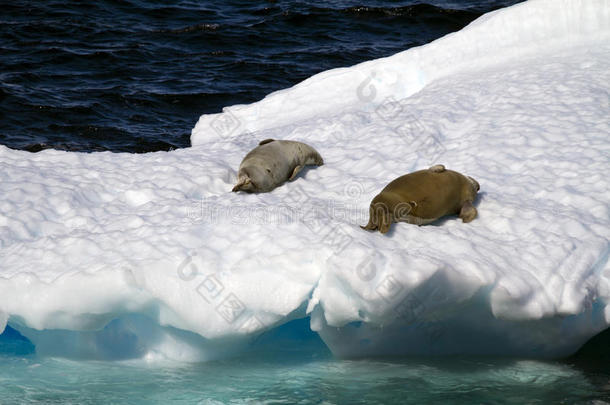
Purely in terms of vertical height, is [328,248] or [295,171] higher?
[295,171]

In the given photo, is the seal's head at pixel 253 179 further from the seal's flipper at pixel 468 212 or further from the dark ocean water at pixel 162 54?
the dark ocean water at pixel 162 54

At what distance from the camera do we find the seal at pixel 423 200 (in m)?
3.87

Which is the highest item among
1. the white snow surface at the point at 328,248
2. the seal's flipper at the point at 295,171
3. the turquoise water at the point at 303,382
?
the seal's flipper at the point at 295,171

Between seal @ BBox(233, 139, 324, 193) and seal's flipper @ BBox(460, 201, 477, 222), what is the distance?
3.72 feet

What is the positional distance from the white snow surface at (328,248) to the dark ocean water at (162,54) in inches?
164

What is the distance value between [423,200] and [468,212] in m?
0.26

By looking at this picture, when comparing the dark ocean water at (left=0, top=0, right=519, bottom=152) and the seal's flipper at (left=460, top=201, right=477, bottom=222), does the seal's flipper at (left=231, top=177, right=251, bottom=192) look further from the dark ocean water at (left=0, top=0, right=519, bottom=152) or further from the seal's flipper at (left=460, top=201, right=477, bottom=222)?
the dark ocean water at (left=0, top=0, right=519, bottom=152)

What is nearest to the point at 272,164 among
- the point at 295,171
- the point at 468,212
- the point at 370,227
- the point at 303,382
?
the point at 295,171

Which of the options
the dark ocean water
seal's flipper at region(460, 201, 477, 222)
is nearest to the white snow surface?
seal's flipper at region(460, 201, 477, 222)

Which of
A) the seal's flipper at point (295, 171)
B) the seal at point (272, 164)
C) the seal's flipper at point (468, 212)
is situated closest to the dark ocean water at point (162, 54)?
the seal at point (272, 164)

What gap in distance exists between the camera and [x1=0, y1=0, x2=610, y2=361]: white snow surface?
3.44 metres

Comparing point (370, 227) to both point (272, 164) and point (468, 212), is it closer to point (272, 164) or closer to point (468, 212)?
point (468, 212)

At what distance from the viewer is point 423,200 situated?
13.1ft

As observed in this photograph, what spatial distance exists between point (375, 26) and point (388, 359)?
33.9 feet
